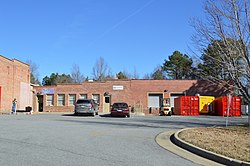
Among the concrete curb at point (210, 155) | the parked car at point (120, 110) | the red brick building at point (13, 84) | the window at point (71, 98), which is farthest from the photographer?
the window at point (71, 98)

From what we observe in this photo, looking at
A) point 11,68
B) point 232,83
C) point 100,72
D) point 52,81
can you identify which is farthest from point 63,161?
point 52,81

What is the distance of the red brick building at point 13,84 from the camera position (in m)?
44.8

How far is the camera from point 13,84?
155ft

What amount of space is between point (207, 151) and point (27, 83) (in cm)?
4595

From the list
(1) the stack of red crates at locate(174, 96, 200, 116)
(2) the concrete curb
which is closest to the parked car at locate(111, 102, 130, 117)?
(1) the stack of red crates at locate(174, 96, 200, 116)

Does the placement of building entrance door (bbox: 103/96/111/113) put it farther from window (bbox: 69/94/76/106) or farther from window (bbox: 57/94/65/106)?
window (bbox: 57/94/65/106)

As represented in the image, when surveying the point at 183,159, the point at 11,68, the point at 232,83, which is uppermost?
the point at 11,68

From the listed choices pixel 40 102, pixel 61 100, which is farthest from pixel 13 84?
pixel 61 100

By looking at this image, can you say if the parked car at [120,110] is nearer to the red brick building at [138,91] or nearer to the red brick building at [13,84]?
the red brick building at [138,91]

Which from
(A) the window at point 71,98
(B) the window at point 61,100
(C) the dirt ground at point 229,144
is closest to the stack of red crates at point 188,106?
(A) the window at point 71,98

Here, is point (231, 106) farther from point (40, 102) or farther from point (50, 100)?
point (40, 102)

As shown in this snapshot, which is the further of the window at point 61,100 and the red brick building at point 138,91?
the window at point 61,100

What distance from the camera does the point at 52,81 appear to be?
3615 inches

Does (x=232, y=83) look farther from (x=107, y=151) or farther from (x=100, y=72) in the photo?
(x=100, y=72)
